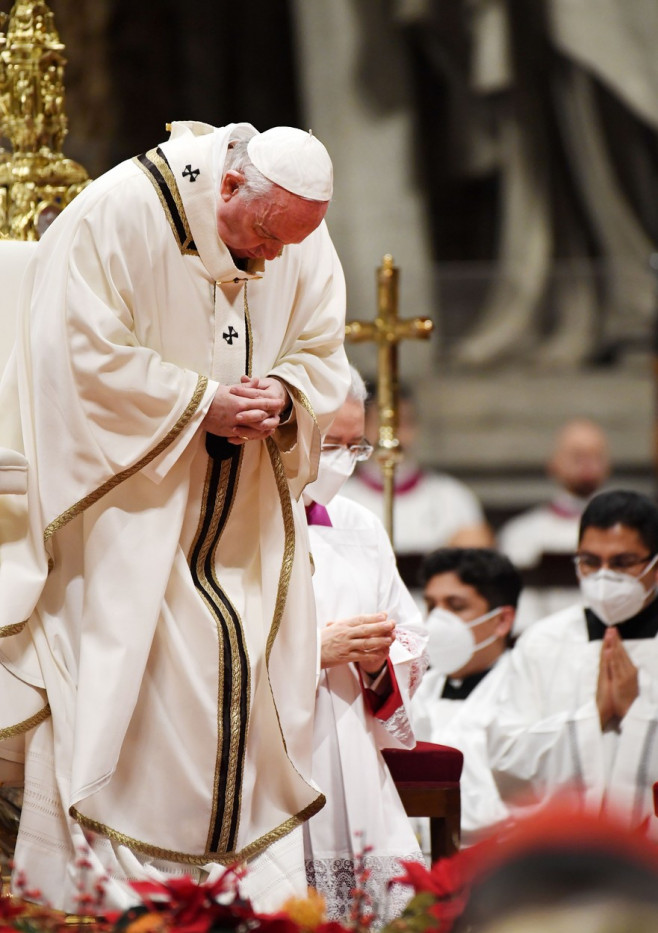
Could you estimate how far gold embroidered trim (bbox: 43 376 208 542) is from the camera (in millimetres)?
3873

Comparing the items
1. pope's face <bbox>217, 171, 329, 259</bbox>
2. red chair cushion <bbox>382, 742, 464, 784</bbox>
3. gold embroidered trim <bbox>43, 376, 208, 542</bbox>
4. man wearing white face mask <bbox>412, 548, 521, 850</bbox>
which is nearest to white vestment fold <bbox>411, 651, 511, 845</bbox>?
man wearing white face mask <bbox>412, 548, 521, 850</bbox>

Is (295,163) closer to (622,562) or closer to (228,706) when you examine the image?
(228,706)

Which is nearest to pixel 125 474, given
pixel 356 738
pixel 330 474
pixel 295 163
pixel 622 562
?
pixel 295 163

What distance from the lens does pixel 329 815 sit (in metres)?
4.62

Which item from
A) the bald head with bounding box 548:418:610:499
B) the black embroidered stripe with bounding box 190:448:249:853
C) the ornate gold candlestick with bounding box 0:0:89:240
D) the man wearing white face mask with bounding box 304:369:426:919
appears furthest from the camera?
the bald head with bounding box 548:418:610:499

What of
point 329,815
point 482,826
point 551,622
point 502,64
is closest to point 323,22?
point 502,64

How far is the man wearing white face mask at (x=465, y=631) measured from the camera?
21.4 ft

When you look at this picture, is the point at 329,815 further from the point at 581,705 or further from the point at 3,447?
the point at 581,705

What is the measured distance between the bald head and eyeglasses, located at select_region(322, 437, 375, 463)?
248 inches

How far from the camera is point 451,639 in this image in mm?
6570

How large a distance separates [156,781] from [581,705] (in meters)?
2.81

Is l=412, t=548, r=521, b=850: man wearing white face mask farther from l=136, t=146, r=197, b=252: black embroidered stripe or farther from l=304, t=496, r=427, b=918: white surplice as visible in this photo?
l=136, t=146, r=197, b=252: black embroidered stripe

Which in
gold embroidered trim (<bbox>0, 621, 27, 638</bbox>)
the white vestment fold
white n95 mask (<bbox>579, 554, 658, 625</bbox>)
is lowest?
the white vestment fold

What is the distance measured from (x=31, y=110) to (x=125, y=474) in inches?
76.4
